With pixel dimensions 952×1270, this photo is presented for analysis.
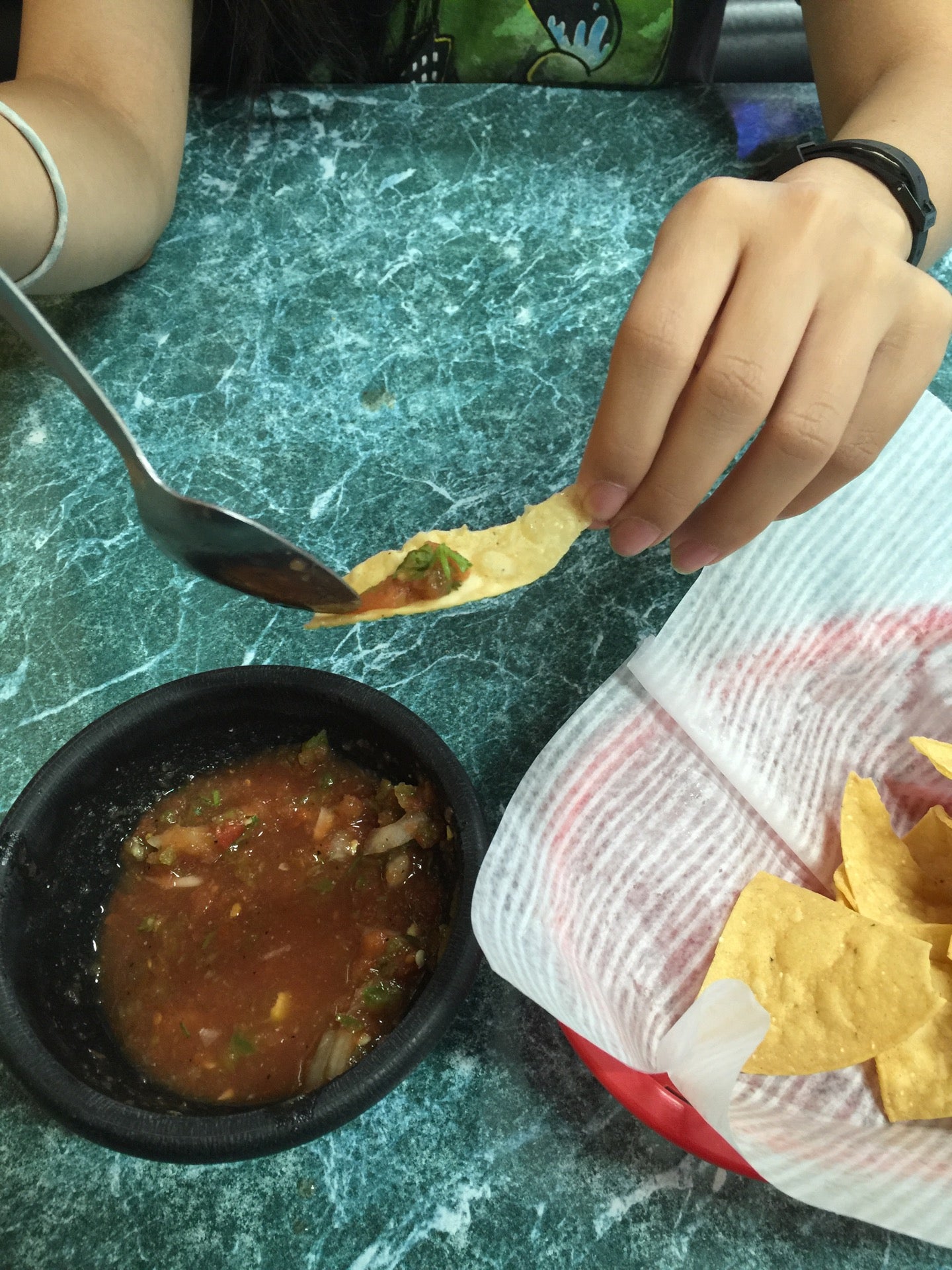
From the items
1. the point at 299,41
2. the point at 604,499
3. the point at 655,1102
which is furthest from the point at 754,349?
the point at 299,41

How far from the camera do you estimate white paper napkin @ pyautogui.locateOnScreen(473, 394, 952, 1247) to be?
0.80 metres

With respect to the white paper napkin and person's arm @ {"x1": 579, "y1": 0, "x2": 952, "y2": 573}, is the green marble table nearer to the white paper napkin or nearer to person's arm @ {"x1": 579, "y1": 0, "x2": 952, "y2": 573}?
the white paper napkin

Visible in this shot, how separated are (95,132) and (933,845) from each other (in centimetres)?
153

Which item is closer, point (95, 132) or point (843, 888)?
point (843, 888)

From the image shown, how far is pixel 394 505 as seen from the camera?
126 centimetres

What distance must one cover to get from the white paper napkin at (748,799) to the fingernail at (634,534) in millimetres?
156

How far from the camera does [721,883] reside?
3.28 ft

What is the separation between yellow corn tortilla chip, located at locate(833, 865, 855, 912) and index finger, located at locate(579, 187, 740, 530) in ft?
1.75

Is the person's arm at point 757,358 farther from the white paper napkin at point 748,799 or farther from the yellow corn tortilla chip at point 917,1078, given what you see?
the yellow corn tortilla chip at point 917,1078

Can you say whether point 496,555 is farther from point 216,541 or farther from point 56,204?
point 56,204

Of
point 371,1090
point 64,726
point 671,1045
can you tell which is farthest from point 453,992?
point 64,726

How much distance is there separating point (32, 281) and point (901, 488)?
1.21 m

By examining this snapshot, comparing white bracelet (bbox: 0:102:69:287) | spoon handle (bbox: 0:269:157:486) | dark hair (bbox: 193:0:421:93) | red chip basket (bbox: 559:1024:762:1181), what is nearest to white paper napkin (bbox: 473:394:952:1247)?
red chip basket (bbox: 559:1024:762:1181)

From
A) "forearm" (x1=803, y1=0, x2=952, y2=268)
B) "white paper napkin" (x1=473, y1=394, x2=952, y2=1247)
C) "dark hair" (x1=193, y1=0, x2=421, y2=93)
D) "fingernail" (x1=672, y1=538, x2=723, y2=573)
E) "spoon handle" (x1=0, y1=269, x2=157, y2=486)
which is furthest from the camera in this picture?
"dark hair" (x1=193, y1=0, x2=421, y2=93)
